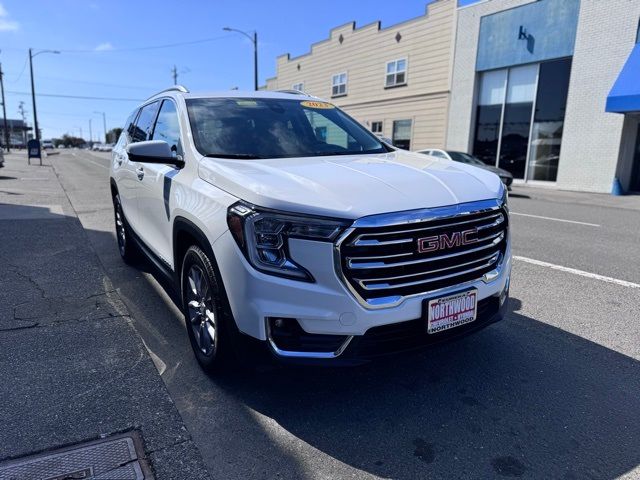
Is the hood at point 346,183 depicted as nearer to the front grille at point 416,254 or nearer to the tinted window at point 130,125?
the front grille at point 416,254

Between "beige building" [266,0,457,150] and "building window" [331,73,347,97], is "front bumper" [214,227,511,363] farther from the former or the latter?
"building window" [331,73,347,97]

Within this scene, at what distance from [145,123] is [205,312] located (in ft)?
9.16

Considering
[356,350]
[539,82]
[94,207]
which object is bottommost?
[94,207]

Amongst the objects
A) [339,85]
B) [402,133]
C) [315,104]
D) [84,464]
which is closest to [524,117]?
[402,133]

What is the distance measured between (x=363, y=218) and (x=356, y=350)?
68cm

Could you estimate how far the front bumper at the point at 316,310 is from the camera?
7.70 feet

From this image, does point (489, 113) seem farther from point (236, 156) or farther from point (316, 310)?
point (316, 310)

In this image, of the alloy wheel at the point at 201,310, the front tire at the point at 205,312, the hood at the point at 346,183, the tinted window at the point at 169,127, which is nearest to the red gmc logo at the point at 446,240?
the hood at the point at 346,183

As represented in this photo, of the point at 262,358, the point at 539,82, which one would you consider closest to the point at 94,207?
the point at 262,358

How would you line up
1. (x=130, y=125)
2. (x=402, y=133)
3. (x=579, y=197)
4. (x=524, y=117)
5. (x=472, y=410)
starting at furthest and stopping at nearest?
(x=402, y=133), (x=524, y=117), (x=579, y=197), (x=130, y=125), (x=472, y=410)

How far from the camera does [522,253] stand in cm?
669

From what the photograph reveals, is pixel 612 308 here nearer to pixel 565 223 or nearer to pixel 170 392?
pixel 170 392

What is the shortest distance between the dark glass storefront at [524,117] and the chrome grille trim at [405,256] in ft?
59.7

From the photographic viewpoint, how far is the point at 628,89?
49.1 ft
